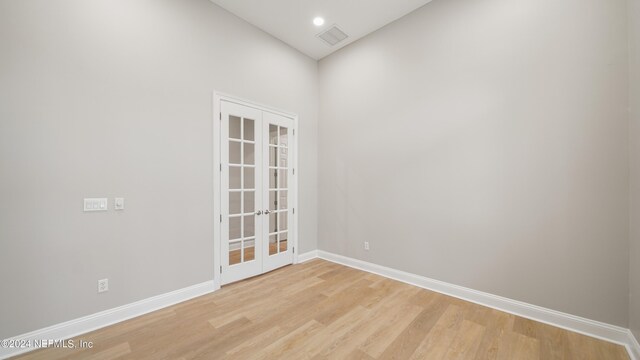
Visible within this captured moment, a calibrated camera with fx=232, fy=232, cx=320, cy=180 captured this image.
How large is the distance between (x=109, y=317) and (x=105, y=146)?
5.39 ft

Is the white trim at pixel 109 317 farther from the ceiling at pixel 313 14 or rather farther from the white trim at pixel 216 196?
the ceiling at pixel 313 14

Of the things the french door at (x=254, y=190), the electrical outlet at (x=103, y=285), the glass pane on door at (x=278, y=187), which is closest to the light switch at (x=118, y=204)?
the electrical outlet at (x=103, y=285)

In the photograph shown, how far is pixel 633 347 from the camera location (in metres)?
1.82

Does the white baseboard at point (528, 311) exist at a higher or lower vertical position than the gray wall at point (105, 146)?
lower

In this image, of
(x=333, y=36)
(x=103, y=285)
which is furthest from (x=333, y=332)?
(x=333, y=36)

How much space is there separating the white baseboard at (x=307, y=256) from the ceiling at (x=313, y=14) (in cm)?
361

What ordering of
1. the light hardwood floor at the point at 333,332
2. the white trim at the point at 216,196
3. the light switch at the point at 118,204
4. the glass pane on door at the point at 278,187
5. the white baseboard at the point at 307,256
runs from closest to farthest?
1. the light hardwood floor at the point at 333,332
2. the light switch at the point at 118,204
3. the white trim at the point at 216,196
4. the glass pane on door at the point at 278,187
5. the white baseboard at the point at 307,256

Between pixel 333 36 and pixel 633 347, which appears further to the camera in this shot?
pixel 333 36

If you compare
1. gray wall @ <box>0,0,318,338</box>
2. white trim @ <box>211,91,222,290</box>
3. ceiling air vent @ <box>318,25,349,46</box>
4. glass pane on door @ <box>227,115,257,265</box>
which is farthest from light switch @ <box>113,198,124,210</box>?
ceiling air vent @ <box>318,25,349,46</box>

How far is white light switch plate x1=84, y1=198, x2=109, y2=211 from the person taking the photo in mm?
2152

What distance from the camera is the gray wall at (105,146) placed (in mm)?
1877

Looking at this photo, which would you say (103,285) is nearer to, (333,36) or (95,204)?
(95,204)

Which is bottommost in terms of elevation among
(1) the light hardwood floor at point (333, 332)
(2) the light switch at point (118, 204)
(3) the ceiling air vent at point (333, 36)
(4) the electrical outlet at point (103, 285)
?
(1) the light hardwood floor at point (333, 332)

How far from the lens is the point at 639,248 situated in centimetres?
176
